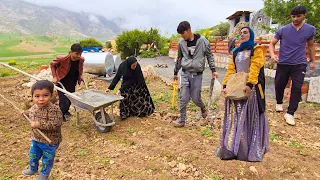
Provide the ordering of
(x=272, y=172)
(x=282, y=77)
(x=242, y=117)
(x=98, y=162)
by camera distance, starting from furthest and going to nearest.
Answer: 1. (x=282, y=77)
2. (x=98, y=162)
3. (x=272, y=172)
4. (x=242, y=117)

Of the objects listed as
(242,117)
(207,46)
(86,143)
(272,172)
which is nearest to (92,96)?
(86,143)

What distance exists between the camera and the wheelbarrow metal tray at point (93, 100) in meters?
3.81

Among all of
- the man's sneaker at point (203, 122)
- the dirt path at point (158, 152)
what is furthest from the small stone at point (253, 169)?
the man's sneaker at point (203, 122)

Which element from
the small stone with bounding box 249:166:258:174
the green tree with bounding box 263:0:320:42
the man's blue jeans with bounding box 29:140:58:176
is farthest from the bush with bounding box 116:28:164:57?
the man's blue jeans with bounding box 29:140:58:176

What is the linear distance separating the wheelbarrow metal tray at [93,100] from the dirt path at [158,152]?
524 millimetres

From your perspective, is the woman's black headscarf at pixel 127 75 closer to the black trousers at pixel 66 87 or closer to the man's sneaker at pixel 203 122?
the black trousers at pixel 66 87

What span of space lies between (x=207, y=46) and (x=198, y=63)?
0.30m

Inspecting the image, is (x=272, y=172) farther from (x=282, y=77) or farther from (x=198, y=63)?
(x=282, y=77)

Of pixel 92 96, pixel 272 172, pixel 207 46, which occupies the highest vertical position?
pixel 207 46

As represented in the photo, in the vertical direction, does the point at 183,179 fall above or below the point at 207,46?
below

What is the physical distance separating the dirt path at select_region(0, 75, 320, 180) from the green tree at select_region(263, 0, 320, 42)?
26.0 feet

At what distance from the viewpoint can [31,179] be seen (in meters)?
2.94

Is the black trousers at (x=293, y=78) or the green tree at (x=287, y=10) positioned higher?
the green tree at (x=287, y=10)

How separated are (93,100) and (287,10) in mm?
11431
